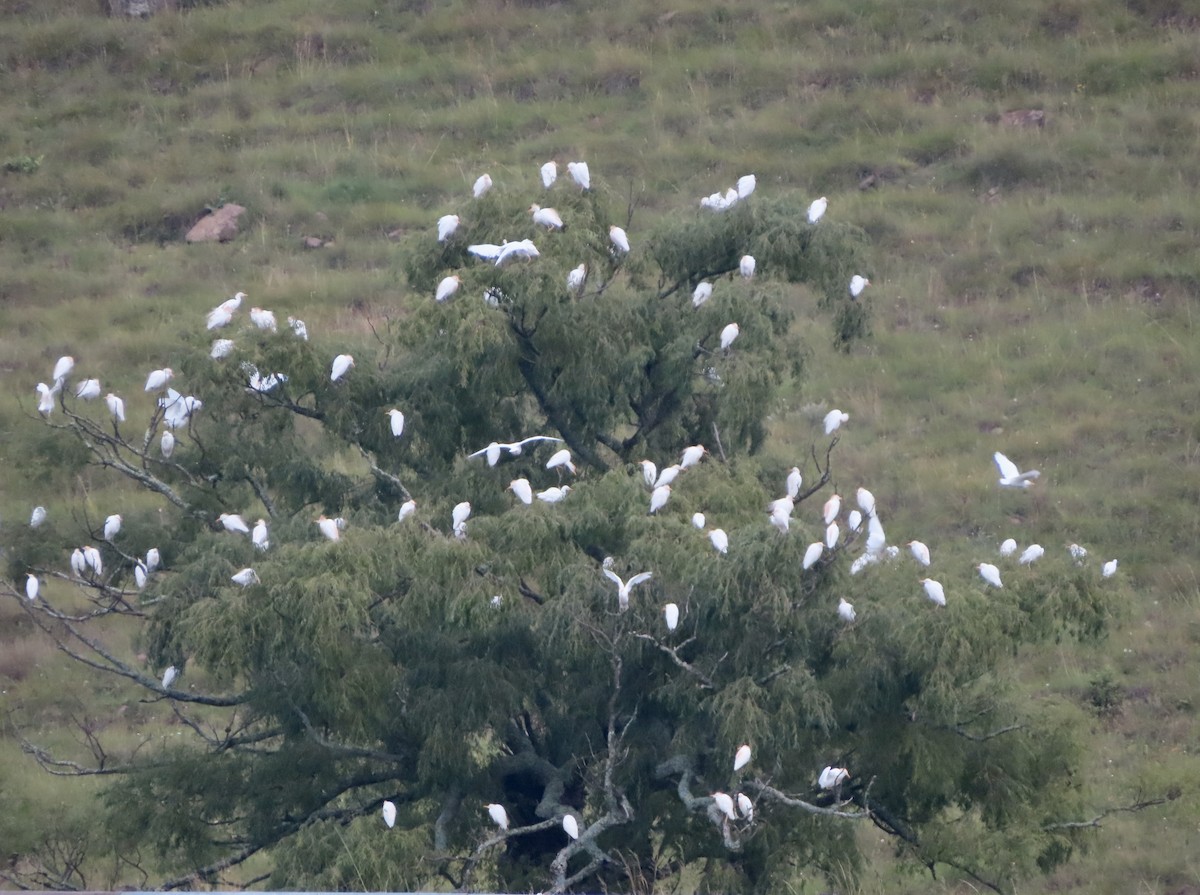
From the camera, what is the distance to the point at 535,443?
7.42 m

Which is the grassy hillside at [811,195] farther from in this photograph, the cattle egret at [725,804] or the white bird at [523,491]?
the white bird at [523,491]

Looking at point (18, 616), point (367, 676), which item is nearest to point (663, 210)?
point (18, 616)

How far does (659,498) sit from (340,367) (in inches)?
69.0

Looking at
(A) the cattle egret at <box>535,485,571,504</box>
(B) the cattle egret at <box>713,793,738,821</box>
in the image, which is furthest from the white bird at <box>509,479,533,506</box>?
(B) the cattle egret at <box>713,793,738,821</box>

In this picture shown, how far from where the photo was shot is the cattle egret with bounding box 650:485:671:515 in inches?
252

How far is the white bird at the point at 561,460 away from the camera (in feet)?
22.9

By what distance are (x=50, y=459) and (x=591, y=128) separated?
41.1 feet

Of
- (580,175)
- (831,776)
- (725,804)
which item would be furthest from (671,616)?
(580,175)

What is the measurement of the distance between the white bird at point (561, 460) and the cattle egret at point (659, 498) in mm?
630

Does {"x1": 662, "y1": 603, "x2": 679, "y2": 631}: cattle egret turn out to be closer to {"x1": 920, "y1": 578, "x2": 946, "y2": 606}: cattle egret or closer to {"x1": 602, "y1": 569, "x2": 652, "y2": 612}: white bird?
{"x1": 602, "y1": 569, "x2": 652, "y2": 612}: white bird

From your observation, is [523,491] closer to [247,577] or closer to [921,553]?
[247,577]

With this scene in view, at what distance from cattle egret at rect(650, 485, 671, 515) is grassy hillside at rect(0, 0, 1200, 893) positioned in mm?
3869

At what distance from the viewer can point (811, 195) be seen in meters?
17.8

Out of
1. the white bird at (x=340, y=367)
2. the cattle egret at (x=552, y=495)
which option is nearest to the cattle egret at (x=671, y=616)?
the cattle egret at (x=552, y=495)
